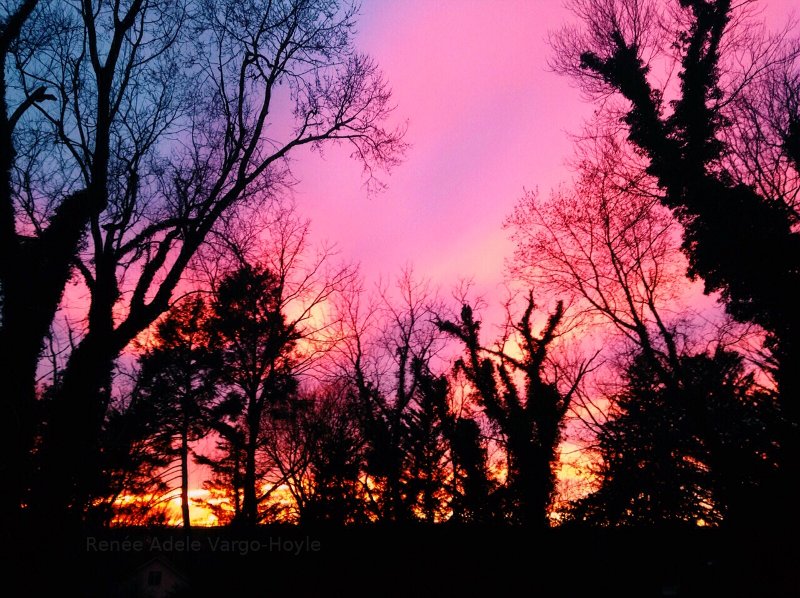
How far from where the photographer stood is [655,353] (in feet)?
40.1

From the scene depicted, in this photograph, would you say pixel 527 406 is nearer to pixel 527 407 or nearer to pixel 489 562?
pixel 527 407

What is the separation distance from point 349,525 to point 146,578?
23.5 metres

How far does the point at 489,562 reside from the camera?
31.2ft

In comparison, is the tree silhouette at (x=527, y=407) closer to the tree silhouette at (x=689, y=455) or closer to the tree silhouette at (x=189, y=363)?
the tree silhouette at (x=689, y=455)

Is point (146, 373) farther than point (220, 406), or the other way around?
point (220, 406)

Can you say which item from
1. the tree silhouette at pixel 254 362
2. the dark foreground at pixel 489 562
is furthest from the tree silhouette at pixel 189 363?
the dark foreground at pixel 489 562

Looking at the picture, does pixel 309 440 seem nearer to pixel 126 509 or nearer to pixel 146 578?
pixel 126 509

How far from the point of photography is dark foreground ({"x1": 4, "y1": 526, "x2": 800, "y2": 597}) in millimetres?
7531

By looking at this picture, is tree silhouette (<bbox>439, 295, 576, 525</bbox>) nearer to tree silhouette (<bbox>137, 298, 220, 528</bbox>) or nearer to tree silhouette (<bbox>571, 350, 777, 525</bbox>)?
tree silhouette (<bbox>571, 350, 777, 525</bbox>)

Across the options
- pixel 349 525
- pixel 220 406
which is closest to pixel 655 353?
pixel 349 525

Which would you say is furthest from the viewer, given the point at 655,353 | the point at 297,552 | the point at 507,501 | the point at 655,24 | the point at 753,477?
the point at 507,501

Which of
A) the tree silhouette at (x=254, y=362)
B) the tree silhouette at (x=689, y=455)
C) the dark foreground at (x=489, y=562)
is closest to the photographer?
the dark foreground at (x=489, y=562)

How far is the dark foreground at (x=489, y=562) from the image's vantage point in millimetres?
7531

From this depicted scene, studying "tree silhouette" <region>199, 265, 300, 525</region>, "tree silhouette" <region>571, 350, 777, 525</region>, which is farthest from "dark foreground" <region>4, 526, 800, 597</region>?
"tree silhouette" <region>199, 265, 300, 525</region>
